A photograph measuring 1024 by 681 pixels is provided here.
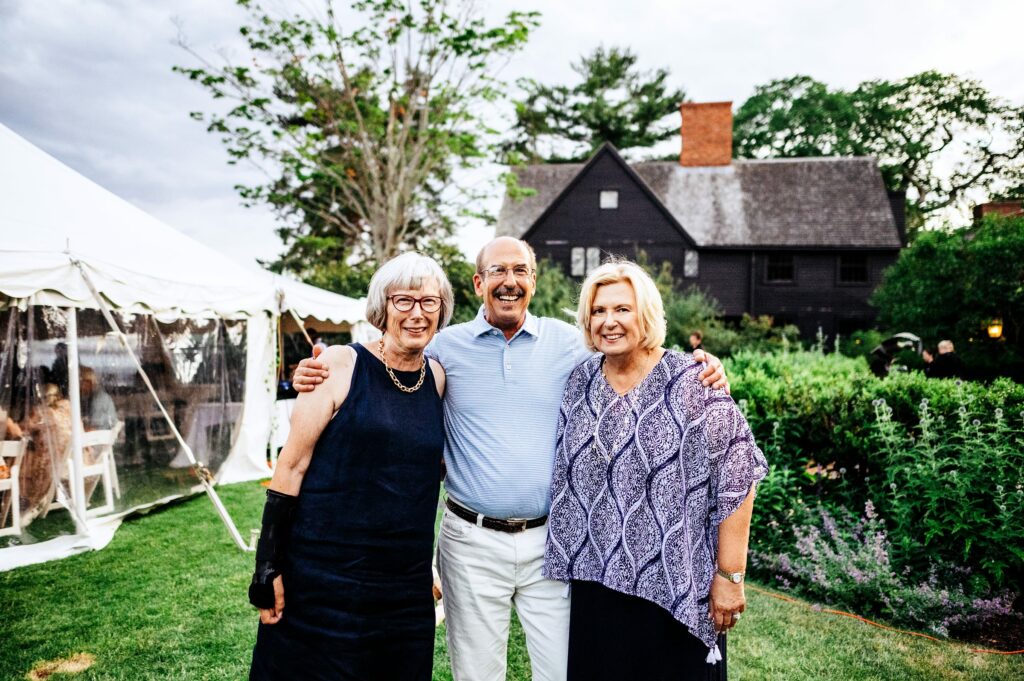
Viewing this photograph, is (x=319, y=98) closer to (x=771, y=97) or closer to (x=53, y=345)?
(x=53, y=345)

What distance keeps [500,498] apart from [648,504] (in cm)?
59

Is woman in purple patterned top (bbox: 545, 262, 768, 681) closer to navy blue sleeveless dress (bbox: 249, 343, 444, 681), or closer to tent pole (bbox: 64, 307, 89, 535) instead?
navy blue sleeveless dress (bbox: 249, 343, 444, 681)

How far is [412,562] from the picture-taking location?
2129mm

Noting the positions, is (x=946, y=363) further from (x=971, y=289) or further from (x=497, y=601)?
(x=497, y=601)

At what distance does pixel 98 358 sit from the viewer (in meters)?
6.40

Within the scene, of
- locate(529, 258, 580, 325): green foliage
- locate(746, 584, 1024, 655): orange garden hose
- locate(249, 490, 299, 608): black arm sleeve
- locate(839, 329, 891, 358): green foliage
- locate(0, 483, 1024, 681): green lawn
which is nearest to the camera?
locate(249, 490, 299, 608): black arm sleeve

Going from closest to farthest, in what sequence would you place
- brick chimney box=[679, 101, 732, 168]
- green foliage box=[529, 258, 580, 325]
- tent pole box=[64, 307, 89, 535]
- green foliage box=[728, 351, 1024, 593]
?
green foliage box=[728, 351, 1024, 593] → tent pole box=[64, 307, 89, 535] → green foliage box=[529, 258, 580, 325] → brick chimney box=[679, 101, 732, 168]

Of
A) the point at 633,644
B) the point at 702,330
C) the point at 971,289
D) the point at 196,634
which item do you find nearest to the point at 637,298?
the point at 633,644

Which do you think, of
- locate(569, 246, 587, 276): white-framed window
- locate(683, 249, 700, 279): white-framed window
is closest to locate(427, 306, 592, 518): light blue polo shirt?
locate(569, 246, 587, 276): white-framed window

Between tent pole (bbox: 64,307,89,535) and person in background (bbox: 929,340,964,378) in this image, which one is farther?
person in background (bbox: 929,340,964,378)

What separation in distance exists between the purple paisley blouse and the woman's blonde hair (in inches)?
4.4

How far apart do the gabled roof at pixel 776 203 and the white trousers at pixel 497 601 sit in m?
24.2

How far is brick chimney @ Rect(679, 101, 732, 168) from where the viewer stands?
2633 centimetres

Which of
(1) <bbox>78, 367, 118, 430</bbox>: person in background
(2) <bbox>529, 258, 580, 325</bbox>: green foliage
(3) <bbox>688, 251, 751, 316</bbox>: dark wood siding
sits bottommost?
(1) <bbox>78, 367, 118, 430</bbox>: person in background
